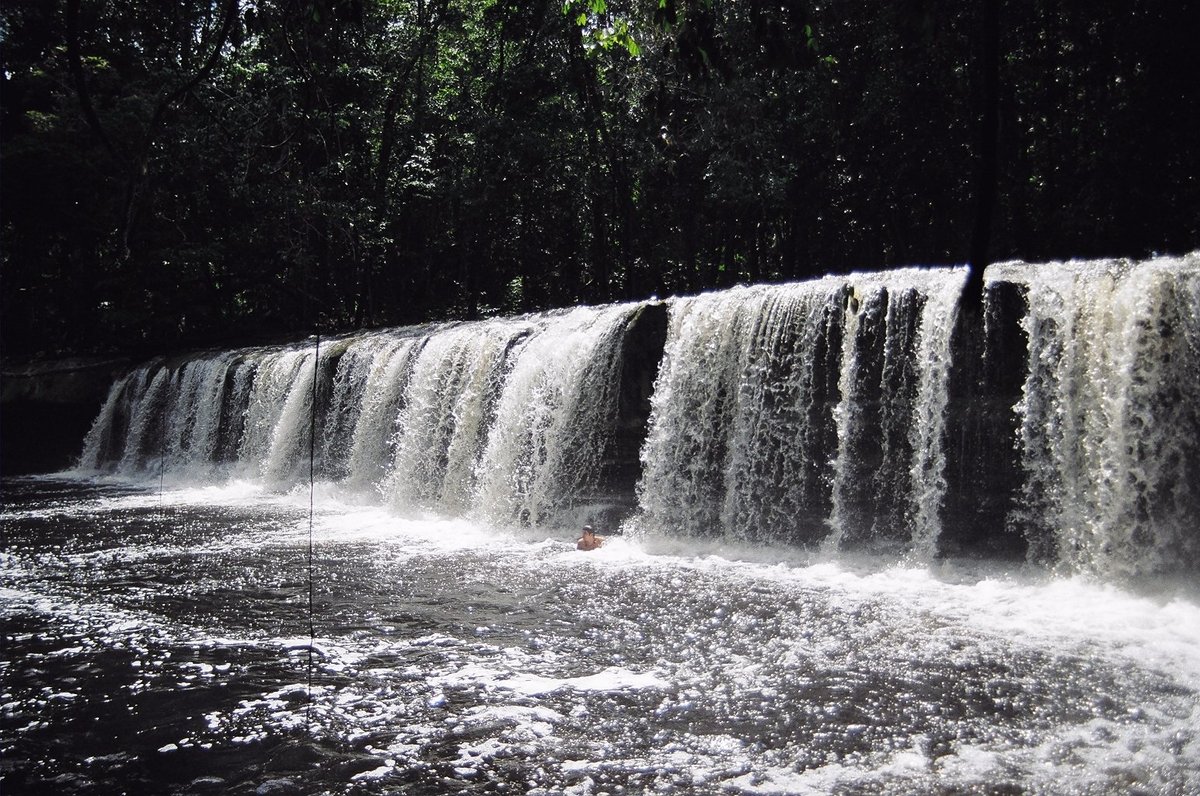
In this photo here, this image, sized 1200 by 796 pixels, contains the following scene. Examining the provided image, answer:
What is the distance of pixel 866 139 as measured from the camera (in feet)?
63.7

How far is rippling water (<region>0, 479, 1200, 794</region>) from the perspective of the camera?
3.94 m

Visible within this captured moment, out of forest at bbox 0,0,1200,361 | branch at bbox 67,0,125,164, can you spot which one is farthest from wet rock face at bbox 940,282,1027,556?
branch at bbox 67,0,125,164

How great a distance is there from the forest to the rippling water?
4828mm

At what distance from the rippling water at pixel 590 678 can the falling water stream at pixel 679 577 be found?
1.1 inches

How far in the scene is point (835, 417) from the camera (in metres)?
9.24

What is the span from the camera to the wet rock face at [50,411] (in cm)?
2030

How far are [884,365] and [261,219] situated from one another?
15244mm

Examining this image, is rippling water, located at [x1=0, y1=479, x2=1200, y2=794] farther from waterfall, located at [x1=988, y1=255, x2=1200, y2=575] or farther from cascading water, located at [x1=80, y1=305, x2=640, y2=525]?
cascading water, located at [x1=80, y1=305, x2=640, y2=525]

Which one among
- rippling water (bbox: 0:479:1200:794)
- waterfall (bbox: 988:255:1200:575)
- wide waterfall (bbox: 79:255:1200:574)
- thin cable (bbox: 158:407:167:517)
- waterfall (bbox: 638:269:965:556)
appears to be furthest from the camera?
thin cable (bbox: 158:407:167:517)

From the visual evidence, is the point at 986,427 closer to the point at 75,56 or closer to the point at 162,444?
the point at 75,56

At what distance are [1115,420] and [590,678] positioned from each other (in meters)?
4.98

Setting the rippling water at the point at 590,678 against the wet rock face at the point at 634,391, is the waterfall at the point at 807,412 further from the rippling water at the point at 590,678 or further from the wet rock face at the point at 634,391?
the rippling water at the point at 590,678

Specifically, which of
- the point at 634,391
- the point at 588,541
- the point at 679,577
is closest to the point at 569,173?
the point at 634,391

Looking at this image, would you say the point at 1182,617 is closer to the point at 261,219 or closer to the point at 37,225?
the point at 261,219
